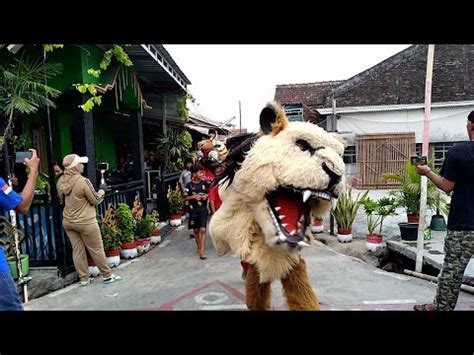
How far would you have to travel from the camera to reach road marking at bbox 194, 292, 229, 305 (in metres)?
3.59

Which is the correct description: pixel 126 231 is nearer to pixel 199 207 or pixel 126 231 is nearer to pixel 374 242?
pixel 199 207

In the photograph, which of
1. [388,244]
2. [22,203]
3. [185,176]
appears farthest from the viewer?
[185,176]

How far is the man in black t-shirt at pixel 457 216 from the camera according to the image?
108 inches

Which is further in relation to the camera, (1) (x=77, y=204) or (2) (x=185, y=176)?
(2) (x=185, y=176)

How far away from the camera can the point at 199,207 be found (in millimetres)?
5141

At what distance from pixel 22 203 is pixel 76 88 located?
251 cm

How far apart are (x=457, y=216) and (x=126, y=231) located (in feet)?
12.8

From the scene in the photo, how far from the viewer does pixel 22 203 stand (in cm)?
219

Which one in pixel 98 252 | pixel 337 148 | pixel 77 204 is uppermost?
pixel 337 148

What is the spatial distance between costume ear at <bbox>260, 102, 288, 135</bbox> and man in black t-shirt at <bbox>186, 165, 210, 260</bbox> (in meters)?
2.78

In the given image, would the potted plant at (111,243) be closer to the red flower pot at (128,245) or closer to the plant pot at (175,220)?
the red flower pot at (128,245)

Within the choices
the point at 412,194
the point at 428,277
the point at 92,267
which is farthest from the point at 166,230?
the point at 428,277
